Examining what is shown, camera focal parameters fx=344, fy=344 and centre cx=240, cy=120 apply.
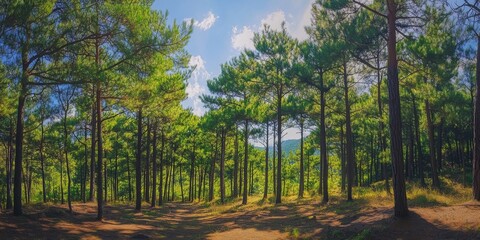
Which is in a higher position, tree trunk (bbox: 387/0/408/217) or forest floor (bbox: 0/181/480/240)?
tree trunk (bbox: 387/0/408/217)

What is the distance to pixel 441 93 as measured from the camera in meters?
23.7

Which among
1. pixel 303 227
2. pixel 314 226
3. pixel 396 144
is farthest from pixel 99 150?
pixel 396 144

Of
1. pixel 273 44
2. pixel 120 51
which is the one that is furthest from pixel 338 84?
pixel 120 51

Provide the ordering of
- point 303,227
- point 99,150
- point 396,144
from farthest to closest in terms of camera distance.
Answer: point 99,150 < point 303,227 < point 396,144

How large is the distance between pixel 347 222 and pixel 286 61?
12931 mm

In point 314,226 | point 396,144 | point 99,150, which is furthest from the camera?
point 99,150

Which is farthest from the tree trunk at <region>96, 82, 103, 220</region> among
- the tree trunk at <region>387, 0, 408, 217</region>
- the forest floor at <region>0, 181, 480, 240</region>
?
the tree trunk at <region>387, 0, 408, 217</region>

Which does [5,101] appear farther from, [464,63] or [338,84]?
[464,63]

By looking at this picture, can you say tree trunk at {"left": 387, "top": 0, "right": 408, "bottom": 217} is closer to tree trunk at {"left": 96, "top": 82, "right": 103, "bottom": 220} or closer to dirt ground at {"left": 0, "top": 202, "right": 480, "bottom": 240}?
dirt ground at {"left": 0, "top": 202, "right": 480, "bottom": 240}

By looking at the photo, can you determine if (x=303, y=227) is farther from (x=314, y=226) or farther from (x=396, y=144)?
(x=396, y=144)

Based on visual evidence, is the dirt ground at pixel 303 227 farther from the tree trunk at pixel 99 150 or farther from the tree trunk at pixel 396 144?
the tree trunk at pixel 99 150

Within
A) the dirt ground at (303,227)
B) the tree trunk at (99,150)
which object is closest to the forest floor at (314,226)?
the dirt ground at (303,227)

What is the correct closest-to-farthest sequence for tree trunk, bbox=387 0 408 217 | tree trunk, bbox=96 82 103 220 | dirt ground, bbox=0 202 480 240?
1. dirt ground, bbox=0 202 480 240
2. tree trunk, bbox=387 0 408 217
3. tree trunk, bbox=96 82 103 220

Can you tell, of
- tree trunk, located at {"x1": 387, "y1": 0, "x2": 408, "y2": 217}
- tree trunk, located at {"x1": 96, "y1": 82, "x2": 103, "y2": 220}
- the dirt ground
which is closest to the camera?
the dirt ground
